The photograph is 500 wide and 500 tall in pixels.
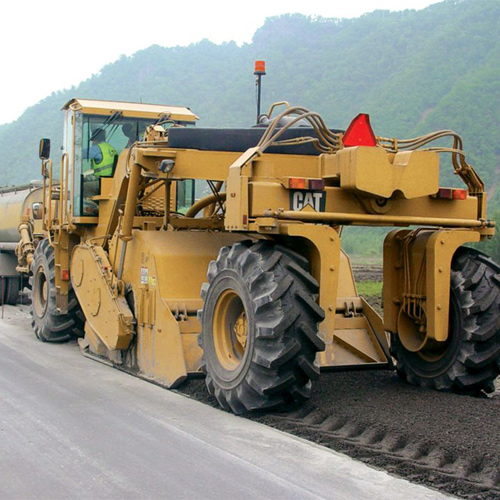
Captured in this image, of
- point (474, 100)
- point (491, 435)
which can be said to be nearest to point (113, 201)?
point (491, 435)

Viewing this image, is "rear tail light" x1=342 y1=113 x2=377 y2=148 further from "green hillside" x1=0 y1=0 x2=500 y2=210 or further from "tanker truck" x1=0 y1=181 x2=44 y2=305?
"green hillside" x1=0 y1=0 x2=500 y2=210

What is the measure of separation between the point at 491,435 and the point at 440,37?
279 feet

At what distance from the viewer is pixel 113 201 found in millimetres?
9883

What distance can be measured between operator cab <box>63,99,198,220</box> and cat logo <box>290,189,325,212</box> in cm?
439

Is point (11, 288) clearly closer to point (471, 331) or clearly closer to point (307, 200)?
point (307, 200)

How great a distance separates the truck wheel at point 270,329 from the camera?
6402 millimetres

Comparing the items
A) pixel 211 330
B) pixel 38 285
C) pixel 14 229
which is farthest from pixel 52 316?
pixel 14 229

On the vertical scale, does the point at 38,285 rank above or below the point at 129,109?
below

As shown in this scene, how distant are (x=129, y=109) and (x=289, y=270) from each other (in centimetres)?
513

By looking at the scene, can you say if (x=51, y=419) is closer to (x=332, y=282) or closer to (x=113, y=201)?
(x=332, y=282)

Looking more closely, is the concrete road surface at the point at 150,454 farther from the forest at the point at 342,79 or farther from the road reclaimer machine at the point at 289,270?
the forest at the point at 342,79

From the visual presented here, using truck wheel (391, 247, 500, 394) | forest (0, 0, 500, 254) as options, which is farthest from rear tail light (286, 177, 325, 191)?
forest (0, 0, 500, 254)

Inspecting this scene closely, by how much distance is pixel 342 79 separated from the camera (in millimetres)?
86312

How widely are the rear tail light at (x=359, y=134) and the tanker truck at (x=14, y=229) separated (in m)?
9.00
